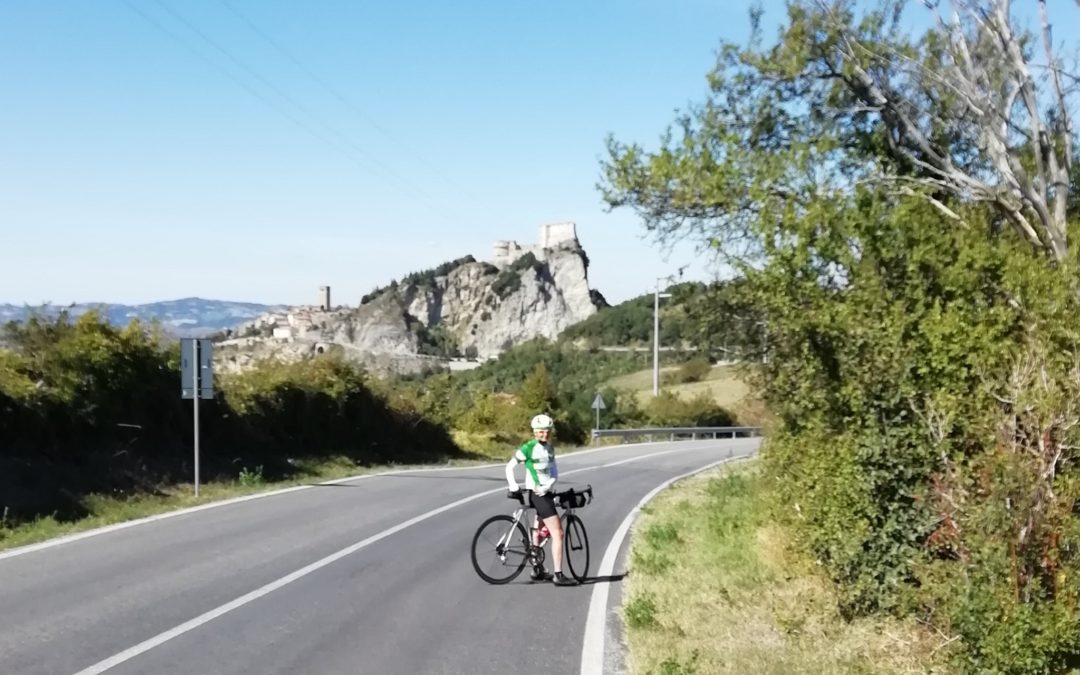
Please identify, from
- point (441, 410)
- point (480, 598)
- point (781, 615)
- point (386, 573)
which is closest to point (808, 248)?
point (781, 615)

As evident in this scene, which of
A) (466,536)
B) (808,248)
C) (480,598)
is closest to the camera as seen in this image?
(480,598)

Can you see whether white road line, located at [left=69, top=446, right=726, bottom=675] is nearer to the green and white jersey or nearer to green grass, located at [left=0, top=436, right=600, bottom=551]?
the green and white jersey

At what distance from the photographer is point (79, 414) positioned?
1809 centimetres

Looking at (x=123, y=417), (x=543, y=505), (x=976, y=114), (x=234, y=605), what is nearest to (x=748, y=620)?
(x=543, y=505)

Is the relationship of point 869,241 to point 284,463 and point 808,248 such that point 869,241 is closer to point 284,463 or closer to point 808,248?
point 808,248

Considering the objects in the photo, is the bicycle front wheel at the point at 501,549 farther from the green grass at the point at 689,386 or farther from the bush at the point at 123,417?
the green grass at the point at 689,386

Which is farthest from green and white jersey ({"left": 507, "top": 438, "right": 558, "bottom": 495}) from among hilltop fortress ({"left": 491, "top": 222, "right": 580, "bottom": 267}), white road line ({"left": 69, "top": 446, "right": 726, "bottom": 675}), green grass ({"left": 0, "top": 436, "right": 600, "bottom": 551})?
hilltop fortress ({"left": 491, "top": 222, "right": 580, "bottom": 267})

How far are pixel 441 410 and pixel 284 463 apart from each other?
13.9m

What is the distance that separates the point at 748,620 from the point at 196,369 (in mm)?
12678

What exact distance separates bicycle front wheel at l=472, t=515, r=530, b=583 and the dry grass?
1.18 meters

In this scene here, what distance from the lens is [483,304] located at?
504 feet

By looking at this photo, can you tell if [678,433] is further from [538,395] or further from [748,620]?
[748,620]

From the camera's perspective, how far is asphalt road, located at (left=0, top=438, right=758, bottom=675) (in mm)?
7461

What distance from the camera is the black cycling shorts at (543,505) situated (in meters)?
10.8
